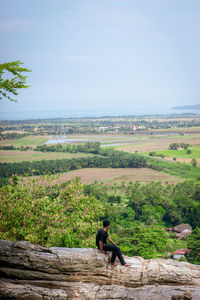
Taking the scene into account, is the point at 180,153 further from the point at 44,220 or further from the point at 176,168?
the point at 44,220

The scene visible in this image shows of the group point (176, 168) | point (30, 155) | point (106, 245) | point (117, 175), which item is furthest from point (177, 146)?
point (106, 245)

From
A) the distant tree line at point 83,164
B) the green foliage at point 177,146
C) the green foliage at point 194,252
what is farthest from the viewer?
the green foliage at point 177,146

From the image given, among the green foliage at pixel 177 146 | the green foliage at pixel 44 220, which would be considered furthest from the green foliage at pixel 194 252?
the green foliage at pixel 177 146

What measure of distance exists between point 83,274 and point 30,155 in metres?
102

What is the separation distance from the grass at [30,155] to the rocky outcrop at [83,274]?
92.1 metres

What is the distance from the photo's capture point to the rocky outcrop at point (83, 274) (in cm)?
892

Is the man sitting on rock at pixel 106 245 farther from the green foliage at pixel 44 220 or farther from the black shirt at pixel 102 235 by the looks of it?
the green foliage at pixel 44 220

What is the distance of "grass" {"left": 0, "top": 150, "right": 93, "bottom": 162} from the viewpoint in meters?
101

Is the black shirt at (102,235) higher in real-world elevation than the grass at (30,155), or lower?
higher

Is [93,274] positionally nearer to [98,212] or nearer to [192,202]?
[98,212]

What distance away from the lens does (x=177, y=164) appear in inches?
3501

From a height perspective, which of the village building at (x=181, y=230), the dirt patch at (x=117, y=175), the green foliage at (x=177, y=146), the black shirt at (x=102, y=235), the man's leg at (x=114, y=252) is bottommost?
the village building at (x=181, y=230)

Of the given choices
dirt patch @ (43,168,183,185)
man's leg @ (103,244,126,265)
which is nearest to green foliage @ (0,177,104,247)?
man's leg @ (103,244,126,265)

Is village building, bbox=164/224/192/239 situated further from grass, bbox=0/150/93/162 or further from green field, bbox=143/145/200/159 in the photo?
grass, bbox=0/150/93/162
